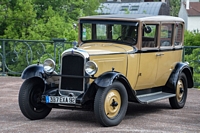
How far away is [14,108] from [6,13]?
1876 centimetres

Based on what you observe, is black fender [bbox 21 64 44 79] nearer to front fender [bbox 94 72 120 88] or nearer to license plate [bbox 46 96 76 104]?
license plate [bbox 46 96 76 104]

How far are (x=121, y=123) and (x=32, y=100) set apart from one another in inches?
64.6

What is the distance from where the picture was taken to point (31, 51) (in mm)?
16922

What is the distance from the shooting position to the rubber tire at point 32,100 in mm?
9492

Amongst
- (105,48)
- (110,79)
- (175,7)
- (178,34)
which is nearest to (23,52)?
(178,34)

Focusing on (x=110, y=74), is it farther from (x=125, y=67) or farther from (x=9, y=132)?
(x=9, y=132)

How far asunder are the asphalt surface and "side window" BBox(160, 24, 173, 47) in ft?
4.49

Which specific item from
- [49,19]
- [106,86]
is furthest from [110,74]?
[49,19]

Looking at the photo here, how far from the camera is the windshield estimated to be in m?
10.2

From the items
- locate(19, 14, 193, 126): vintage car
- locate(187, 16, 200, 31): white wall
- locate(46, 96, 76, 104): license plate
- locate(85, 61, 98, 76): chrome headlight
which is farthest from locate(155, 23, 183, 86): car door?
locate(187, 16, 200, 31): white wall

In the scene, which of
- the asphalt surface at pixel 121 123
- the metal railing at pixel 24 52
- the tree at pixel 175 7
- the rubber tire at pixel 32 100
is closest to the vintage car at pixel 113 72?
the rubber tire at pixel 32 100

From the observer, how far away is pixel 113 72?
912cm

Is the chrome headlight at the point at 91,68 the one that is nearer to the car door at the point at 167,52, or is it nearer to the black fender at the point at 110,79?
the black fender at the point at 110,79

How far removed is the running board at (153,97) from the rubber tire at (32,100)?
1.76 metres
